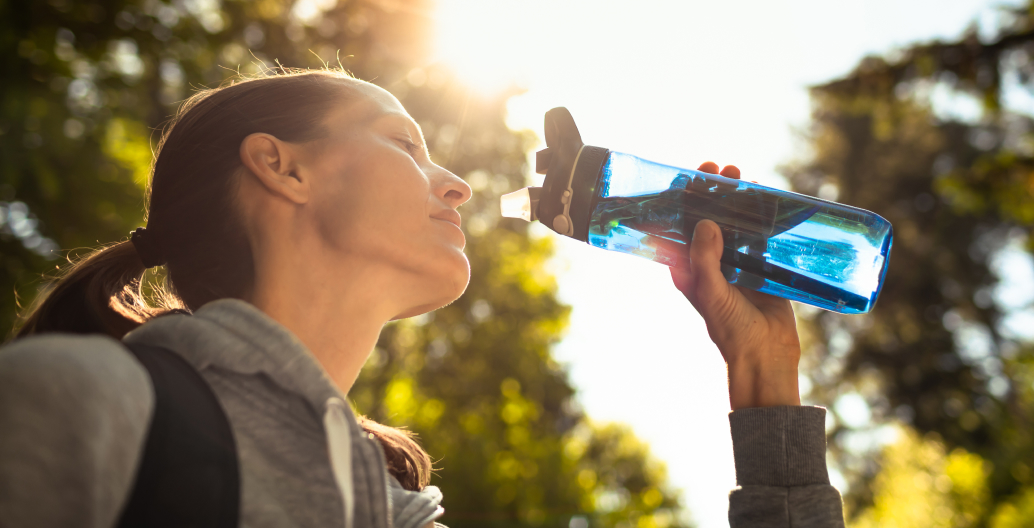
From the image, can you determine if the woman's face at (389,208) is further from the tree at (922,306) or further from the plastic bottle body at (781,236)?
the tree at (922,306)

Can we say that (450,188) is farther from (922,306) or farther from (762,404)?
(922,306)

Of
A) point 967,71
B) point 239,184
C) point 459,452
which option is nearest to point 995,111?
point 967,71

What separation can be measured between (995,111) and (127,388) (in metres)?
8.12

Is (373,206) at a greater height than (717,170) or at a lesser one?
lesser

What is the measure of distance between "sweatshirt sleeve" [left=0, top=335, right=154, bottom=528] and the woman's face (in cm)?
76

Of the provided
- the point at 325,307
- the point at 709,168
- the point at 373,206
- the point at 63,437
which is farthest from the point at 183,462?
the point at 709,168

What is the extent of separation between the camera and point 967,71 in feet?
19.8

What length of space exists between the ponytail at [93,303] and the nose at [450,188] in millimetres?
891

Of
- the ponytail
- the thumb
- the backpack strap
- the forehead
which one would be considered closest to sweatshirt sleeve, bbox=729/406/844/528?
the thumb

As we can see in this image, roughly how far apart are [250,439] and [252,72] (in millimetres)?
7270

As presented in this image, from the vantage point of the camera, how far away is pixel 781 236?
1843mm

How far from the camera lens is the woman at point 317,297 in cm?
108

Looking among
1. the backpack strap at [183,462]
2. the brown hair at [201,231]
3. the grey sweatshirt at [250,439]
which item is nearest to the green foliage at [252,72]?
the brown hair at [201,231]

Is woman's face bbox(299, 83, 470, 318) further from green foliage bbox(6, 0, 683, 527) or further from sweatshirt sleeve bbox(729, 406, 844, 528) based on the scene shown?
green foliage bbox(6, 0, 683, 527)
